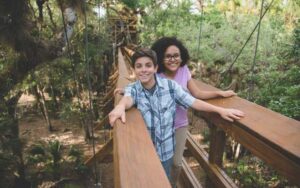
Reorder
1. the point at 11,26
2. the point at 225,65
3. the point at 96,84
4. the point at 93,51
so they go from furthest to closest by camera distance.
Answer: the point at 96,84 → the point at 93,51 → the point at 225,65 → the point at 11,26

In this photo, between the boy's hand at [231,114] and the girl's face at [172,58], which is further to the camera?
the girl's face at [172,58]

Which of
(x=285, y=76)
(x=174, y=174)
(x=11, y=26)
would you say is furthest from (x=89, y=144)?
(x=174, y=174)

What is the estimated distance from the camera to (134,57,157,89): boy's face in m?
1.25

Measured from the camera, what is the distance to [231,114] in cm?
105

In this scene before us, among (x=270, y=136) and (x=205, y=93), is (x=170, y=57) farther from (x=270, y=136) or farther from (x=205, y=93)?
(x=270, y=136)

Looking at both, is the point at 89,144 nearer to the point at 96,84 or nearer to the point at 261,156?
the point at 96,84

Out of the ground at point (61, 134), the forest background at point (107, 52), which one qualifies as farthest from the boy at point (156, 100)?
the ground at point (61, 134)

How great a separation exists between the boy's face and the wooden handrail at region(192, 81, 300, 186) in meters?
0.30

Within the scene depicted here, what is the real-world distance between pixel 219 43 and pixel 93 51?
367 centimetres

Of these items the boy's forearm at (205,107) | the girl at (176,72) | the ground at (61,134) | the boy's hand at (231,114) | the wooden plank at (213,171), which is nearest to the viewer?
the boy's hand at (231,114)

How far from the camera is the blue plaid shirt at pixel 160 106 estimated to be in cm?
122

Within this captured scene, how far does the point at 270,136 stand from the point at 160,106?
Answer: 0.51 meters

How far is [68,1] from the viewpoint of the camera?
5.90m

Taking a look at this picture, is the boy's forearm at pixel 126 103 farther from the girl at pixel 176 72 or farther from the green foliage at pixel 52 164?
the green foliage at pixel 52 164
